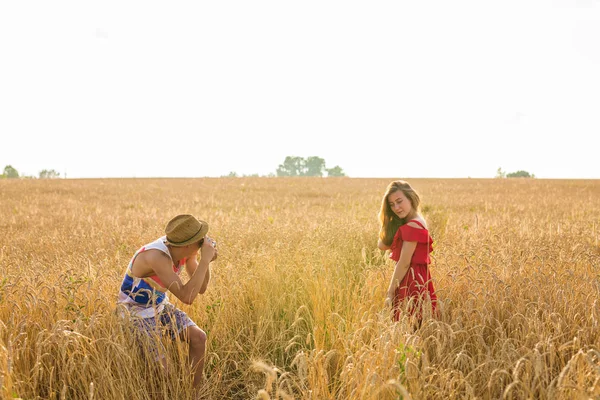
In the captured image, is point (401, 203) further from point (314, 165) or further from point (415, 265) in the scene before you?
point (314, 165)

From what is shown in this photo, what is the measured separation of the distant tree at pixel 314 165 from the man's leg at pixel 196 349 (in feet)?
405

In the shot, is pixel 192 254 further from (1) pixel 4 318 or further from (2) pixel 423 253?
(2) pixel 423 253

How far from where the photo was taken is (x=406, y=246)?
371cm

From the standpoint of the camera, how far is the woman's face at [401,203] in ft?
13.0

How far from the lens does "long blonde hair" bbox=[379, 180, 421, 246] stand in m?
4.01

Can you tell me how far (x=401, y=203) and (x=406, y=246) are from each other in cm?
44

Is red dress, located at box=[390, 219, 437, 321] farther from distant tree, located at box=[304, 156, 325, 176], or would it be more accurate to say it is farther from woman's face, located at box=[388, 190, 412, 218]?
distant tree, located at box=[304, 156, 325, 176]

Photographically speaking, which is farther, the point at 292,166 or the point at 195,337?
the point at 292,166

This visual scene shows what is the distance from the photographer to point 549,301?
3643mm

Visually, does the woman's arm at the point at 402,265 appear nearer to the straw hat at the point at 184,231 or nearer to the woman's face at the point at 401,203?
the woman's face at the point at 401,203

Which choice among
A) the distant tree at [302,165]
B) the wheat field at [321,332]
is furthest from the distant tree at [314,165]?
the wheat field at [321,332]

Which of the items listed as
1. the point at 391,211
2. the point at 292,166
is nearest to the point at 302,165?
the point at 292,166

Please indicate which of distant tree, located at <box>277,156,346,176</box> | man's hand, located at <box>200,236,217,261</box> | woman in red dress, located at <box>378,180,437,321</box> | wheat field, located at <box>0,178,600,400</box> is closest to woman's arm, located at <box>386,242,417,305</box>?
woman in red dress, located at <box>378,180,437,321</box>

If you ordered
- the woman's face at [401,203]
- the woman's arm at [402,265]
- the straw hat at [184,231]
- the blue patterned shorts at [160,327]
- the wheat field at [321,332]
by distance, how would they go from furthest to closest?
the woman's face at [401,203]
the woman's arm at [402,265]
the straw hat at [184,231]
the blue patterned shorts at [160,327]
the wheat field at [321,332]
